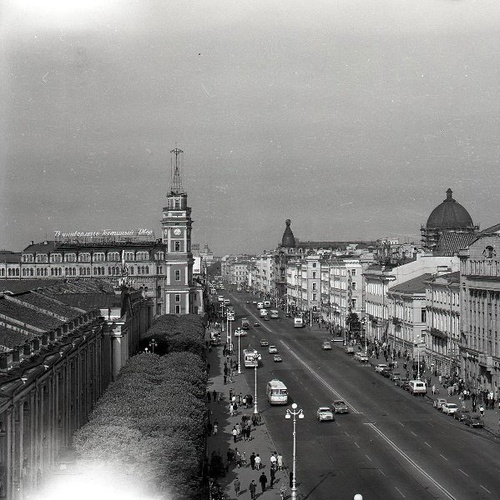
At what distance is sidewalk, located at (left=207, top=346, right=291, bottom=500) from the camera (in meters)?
44.7

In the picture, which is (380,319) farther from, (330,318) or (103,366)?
(103,366)

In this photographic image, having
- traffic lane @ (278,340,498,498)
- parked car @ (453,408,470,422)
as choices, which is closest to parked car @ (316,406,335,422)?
traffic lane @ (278,340,498,498)

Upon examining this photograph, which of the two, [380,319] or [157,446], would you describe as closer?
[157,446]

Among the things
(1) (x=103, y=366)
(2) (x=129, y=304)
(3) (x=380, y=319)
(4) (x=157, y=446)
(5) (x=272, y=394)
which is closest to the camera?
(4) (x=157, y=446)

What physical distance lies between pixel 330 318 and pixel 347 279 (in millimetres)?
15913

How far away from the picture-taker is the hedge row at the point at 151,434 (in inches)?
1395

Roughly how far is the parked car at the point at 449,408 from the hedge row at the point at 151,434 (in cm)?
1845

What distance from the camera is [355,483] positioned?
44281 millimetres

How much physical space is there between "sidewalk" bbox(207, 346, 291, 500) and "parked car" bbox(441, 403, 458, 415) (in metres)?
12.6

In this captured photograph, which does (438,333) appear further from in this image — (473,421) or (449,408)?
(473,421)

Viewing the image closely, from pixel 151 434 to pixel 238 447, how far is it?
1576 cm

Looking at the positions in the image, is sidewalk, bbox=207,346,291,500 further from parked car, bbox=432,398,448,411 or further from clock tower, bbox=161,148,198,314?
clock tower, bbox=161,148,198,314

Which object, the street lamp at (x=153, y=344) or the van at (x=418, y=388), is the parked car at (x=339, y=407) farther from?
the street lamp at (x=153, y=344)

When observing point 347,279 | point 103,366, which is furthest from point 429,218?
point 103,366
